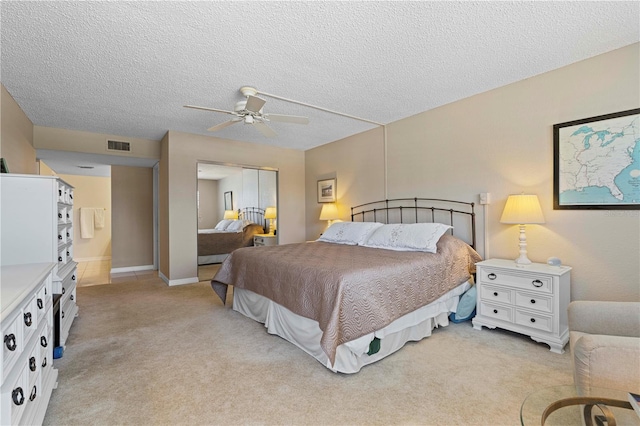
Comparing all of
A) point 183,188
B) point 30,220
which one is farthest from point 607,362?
point 183,188

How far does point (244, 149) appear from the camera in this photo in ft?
18.4

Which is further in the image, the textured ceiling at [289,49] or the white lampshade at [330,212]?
the white lampshade at [330,212]

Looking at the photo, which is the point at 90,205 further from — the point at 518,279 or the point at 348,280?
the point at 518,279

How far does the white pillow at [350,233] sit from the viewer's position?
13.0ft

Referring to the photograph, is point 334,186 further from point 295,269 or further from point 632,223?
point 632,223

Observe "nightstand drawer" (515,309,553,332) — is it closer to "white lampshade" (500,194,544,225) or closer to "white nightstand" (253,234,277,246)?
"white lampshade" (500,194,544,225)

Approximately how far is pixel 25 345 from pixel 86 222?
7756 mm

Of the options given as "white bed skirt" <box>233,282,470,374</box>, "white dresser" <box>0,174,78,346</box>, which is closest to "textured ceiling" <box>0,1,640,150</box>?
"white dresser" <box>0,174,78,346</box>

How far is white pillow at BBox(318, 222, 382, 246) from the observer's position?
397cm

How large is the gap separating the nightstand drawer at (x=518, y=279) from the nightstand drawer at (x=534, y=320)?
0.23 m

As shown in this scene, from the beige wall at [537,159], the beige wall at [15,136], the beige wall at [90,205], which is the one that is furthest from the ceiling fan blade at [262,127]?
the beige wall at [90,205]

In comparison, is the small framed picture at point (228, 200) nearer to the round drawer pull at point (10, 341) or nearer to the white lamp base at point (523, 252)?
the round drawer pull at point (10, 341)

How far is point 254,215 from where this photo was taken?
19.7ft

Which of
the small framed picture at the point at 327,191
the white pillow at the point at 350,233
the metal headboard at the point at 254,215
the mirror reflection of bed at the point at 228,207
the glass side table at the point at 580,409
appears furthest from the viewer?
the metal headboard at the point at 254,215
